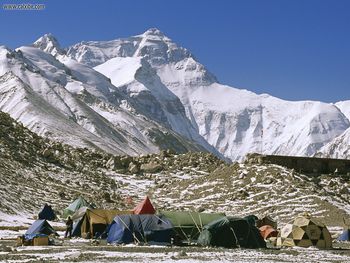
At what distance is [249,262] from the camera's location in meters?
29.7

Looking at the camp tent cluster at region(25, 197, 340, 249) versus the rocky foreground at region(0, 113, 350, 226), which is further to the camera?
the rocky foreground at region(0, 113, 350, 226)

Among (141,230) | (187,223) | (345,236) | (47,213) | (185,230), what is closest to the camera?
(141,230)

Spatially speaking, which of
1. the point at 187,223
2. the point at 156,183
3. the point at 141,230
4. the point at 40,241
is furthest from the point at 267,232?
the point at 156,183

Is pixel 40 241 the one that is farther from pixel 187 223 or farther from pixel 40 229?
pixel 187 223

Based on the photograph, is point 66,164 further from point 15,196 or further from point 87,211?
point 87,211

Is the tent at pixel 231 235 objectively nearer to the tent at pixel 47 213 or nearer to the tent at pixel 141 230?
the tent at pixel 141 230

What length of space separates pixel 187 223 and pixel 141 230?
428 cm

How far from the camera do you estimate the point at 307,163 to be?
3145 inches

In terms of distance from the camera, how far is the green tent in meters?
41.8

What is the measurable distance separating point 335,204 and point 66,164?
3675 cm

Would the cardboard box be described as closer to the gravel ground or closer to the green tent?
the gravel ground

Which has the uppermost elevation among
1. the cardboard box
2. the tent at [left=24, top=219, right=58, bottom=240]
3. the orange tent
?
the orange tent

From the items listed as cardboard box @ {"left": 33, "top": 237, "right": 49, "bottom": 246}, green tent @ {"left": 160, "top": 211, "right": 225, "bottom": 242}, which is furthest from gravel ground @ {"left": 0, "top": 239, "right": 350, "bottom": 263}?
green tent @ {"left": 160, "top": 211, "right": 225, "bottom": 242}

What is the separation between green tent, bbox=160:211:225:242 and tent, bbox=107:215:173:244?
1.65 m
